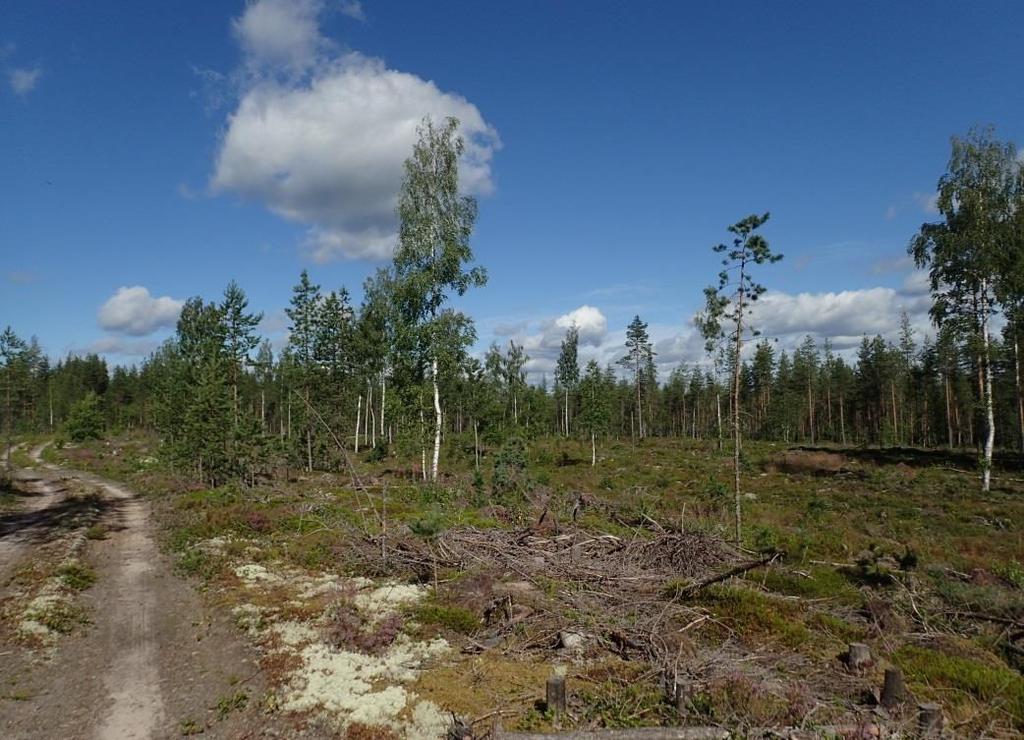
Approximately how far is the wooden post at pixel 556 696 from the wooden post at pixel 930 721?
169 inches

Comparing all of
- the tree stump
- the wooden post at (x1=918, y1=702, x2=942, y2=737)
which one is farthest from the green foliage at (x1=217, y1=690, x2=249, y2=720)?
the tree stump

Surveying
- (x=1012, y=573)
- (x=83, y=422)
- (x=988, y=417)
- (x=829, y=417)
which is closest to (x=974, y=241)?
(x=988, y=417)

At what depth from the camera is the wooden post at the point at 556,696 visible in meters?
7.46

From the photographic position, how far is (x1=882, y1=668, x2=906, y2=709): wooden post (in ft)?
23.7

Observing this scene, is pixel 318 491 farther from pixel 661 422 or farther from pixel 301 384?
pixel 661 422

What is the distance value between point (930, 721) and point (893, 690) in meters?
0.55

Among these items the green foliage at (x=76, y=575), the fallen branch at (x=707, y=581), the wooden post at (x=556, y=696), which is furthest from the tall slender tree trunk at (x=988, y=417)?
the green foliage at (x=76, y=575)

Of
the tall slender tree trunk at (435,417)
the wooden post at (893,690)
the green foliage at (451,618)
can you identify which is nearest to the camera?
the wooden post at (893,690)

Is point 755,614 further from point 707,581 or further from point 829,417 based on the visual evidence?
point 829,417

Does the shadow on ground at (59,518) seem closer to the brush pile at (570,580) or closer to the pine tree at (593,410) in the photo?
the brush pile at (570,580)

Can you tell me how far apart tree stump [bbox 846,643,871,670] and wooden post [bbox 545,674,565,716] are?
4925 millimetres

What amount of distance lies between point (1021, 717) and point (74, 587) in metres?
19.1

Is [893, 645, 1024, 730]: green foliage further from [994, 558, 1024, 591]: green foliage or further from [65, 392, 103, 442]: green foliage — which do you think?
[65, 392, 103, 442]: green foliage

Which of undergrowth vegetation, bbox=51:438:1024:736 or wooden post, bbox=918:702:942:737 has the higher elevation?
wooden post, bbox=918:702:942:737
